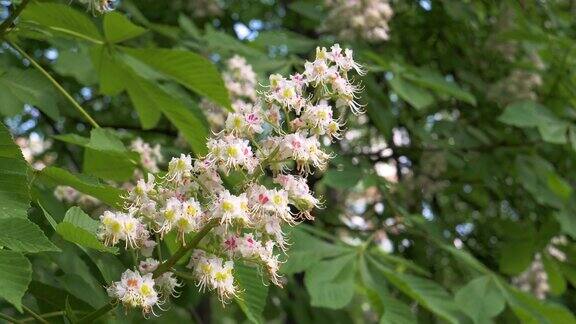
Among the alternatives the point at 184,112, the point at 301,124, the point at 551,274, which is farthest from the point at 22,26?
the point at 551,274

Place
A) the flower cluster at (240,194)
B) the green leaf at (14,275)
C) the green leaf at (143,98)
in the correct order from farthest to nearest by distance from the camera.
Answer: the green leaf at (143,98), the flower cluster at (240,194), the green leaf at (14,275)

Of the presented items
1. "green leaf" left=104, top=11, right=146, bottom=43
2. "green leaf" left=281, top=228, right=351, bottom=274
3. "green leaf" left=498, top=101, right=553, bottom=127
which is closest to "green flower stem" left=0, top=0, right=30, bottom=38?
"green leaf" left=104, top=11, right=146, bottom=43

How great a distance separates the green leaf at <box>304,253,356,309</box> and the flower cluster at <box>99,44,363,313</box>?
83 cm

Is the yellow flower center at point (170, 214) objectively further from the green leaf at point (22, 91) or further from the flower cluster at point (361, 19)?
the flower cluster at point (361, 19)

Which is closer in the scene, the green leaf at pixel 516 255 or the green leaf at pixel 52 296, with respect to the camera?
the green leaf at pixel 52 296

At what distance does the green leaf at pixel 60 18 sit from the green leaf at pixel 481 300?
1358 millimetres

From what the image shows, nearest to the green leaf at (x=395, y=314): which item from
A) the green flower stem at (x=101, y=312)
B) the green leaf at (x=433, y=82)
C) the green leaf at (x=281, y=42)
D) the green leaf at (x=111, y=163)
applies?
the green leaf at (x=111, y=163)

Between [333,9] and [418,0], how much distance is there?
2.43ft

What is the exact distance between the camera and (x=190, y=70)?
2.08 meters

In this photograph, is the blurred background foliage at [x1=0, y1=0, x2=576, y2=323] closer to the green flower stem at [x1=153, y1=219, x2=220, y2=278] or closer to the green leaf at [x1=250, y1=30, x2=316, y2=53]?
the green leaf at [x1=250, y1=30, x2=316, y2=53]

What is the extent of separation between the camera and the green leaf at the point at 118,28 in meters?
1.98

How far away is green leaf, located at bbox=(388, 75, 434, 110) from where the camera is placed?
120 inches

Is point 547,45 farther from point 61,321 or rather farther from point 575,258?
point 61,321

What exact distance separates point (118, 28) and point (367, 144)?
279cm
